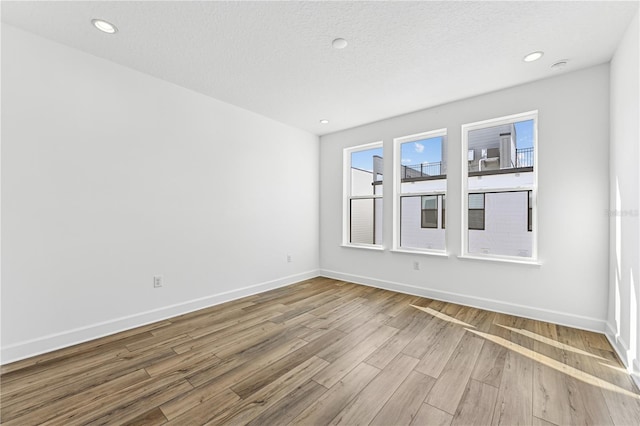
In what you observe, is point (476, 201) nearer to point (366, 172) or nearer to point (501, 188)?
point (501, 188)

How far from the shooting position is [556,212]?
2.81 metres

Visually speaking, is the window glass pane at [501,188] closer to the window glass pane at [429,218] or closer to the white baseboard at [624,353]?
the window glass pane at [429,218]

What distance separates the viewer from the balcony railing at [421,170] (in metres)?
3.79

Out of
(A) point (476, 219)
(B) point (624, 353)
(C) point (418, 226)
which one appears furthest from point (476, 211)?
(B) point (624, 353)

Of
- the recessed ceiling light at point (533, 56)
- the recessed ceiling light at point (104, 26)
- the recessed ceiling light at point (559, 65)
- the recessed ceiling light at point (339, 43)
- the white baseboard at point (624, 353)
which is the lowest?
the white baseboard at point (624, 353)

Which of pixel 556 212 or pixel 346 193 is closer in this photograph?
pixel 556 212

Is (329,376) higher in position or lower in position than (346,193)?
lower

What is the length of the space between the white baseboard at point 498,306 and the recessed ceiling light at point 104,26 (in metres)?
4.21

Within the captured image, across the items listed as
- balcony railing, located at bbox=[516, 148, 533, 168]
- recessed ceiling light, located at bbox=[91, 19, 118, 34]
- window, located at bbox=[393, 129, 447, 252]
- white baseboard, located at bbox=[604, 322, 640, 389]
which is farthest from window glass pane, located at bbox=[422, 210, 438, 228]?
recessed ceiling light, located at bbox=[91, 19, 118, 34]

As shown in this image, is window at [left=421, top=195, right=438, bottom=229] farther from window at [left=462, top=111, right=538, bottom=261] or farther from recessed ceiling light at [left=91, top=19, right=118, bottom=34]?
recessed ceiling light at [left=91, top=19, right=118, bottom=34]

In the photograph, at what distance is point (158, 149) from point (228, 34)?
1497mm

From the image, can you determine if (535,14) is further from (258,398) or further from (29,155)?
(29,155)

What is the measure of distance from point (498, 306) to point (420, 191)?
1792 mm

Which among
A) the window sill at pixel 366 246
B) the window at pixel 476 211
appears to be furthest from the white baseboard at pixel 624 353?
the window sill at pixel 366 246
